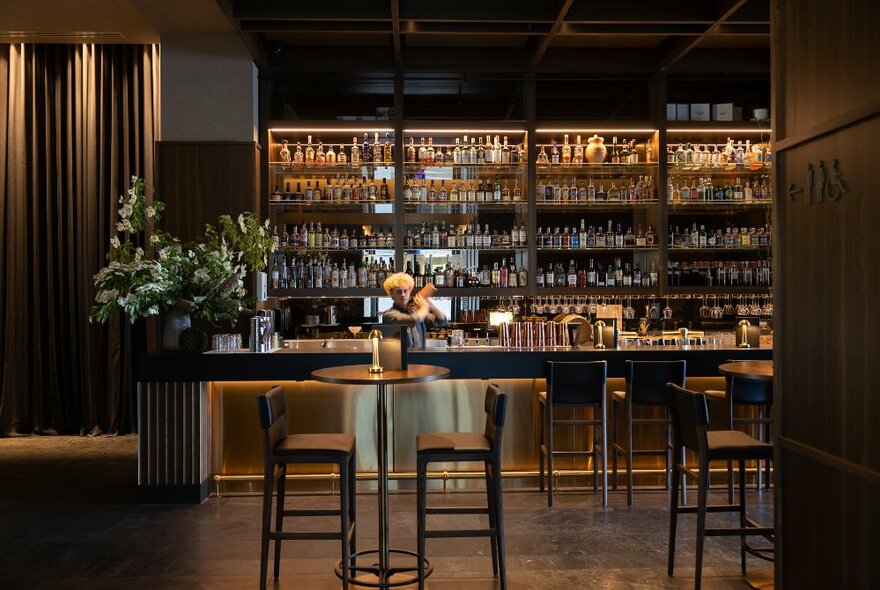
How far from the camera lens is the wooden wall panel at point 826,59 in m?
2.55

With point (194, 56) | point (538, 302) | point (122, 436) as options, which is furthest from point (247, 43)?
point (122, 436)

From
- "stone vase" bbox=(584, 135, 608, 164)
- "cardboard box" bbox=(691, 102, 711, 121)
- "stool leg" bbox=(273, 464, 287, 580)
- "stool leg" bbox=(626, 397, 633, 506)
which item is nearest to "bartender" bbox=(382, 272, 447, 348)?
"stool leg" bbox=(626, 397, 633, 506)

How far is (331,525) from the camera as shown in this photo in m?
5.10

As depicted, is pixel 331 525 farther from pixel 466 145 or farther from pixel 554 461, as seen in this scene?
Result: pixel 466 145

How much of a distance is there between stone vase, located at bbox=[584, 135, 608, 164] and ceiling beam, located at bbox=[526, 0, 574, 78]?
884mm

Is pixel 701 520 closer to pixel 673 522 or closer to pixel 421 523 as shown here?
pixel 673 522

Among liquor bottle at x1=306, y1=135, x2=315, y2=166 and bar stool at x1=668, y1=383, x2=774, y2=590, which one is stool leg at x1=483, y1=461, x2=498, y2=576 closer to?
bar stool at x1=668, y1=383, x2=774, y2=590

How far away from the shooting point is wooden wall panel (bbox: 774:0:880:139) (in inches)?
100

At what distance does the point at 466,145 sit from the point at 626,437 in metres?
3.56

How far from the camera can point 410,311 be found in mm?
6277

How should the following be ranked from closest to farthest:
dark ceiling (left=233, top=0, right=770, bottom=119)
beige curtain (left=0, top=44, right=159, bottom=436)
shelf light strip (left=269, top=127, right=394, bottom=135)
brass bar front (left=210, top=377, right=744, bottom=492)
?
brass bar front (left=210, top=377, right=744, bottom=492) < dark ceiling (left=233, top=0, right=770, bottom=119) < shelf light strip (left=269, top=127, right=394, bottom=135) < beige curtain (left=0, top=44, right=159, bottom=436)

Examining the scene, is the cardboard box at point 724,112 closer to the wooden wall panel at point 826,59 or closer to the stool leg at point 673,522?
the stool leg at point 673,522

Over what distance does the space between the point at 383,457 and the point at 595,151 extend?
4.91 meters

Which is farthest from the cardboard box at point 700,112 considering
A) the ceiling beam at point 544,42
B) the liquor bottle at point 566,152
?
the ceiling beam at point 544,42
